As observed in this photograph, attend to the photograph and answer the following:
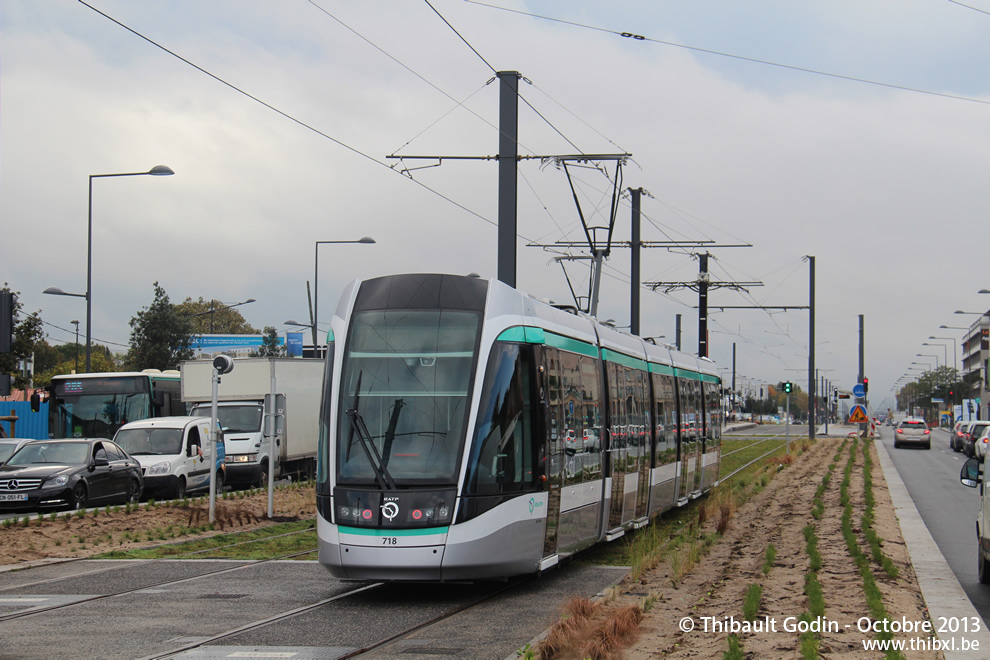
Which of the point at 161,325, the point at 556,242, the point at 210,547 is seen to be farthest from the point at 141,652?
the point at 161,325

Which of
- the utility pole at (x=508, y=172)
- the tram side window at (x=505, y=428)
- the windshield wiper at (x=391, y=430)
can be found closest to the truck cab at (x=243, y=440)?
the utility pole at (x=508, y=172)

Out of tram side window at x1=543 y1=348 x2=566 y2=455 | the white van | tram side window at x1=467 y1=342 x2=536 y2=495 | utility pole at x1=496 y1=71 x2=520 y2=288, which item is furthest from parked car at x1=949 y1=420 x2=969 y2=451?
tram side window at x1=467 y1=342 x2=536 y2=495

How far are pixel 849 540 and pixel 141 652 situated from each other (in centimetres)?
916

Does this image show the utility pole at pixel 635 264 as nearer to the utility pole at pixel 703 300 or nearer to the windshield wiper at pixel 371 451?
the utility pole at pixel 703 300

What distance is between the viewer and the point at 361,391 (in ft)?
36.4

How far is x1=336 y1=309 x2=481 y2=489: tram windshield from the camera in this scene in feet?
35.3

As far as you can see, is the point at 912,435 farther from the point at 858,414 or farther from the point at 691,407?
the point at 691,407

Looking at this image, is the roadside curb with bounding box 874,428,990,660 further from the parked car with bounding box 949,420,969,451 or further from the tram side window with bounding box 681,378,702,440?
the parked car with bounding box 949,420,969,451

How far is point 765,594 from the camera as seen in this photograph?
1053cm

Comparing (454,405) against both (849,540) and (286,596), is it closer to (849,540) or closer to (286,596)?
(286,596)

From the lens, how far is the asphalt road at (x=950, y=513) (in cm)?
1245

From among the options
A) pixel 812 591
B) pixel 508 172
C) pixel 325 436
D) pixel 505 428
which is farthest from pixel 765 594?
pixel 508 172

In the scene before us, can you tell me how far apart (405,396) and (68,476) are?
12080mm

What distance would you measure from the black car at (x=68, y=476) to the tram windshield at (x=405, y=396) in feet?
37.9
